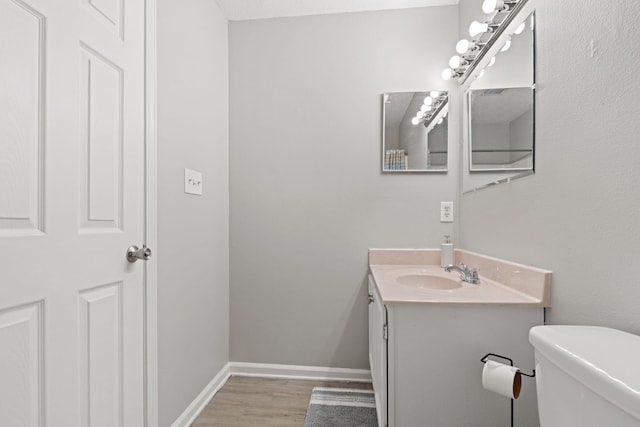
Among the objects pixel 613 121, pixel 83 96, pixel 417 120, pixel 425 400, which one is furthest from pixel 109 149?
pixel 417 120

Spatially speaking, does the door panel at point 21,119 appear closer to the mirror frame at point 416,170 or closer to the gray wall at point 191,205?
the gray wall at point 191,205

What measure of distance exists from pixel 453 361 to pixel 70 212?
1.25m

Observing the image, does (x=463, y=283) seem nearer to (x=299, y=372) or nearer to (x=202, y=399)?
(x=299, y=372)

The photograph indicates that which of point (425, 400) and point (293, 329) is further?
point (293, 329)

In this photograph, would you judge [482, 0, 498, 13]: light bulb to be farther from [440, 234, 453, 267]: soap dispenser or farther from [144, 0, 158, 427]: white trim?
[144, 0, 158, 427]: white trim

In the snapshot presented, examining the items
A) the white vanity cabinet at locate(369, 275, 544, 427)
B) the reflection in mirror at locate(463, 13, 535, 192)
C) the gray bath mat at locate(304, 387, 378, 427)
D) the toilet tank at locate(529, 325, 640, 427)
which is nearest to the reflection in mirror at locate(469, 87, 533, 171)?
the reflection in mirror at locate(463, 13, 535, 192)

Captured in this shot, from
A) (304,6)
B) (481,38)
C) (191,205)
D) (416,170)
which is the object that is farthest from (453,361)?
(304,6)

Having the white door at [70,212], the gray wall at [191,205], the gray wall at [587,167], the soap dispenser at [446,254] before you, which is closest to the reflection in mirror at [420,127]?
the soap dispenser at [446,254]

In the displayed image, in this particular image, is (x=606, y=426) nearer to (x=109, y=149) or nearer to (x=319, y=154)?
(x=109, y=149)

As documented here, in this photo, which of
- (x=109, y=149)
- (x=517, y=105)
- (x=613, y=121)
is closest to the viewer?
(x=613, y=121)

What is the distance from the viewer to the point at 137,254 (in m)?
1.20

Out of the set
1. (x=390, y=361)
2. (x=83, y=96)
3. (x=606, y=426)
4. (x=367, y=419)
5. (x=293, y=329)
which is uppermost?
(x=83, y=96)

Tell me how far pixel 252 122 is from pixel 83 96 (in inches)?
48.7

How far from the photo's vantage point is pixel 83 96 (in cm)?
98
